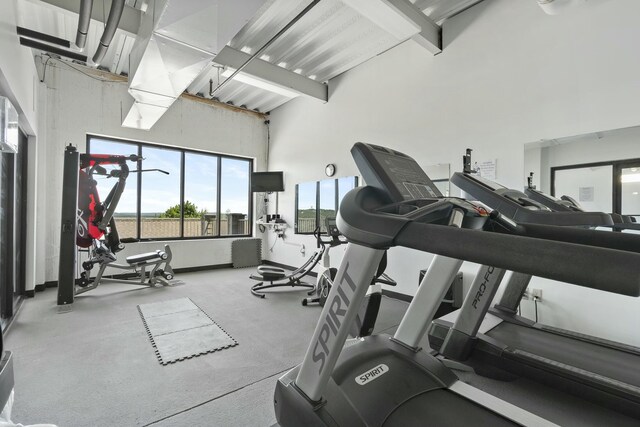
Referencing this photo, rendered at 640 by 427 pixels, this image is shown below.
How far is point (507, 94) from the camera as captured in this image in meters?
3.18

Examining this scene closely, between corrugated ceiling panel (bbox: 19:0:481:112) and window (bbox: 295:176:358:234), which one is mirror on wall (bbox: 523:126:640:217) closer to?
corrugated ceiling panel (bbox: 19:0:481:112)

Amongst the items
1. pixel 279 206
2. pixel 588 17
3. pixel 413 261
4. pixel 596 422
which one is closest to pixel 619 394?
pixel 596 422

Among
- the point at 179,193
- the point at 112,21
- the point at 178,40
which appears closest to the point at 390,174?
the point at 178,40

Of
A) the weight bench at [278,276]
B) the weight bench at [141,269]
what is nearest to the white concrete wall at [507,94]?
the weight bench at [278,276]

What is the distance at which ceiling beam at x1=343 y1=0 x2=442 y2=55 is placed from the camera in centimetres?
288

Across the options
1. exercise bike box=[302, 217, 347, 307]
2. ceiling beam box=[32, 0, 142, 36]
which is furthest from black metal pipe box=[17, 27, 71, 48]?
exercise bike box=[302, 217, 347, 307]

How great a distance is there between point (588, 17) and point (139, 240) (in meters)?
6.72

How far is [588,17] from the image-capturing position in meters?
2.67

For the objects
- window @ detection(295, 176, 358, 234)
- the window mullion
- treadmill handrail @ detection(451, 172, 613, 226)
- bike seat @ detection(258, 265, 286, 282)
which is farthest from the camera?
the window mullion

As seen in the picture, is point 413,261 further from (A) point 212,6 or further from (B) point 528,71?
(A) point 212,6

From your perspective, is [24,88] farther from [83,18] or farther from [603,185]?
[603,185]

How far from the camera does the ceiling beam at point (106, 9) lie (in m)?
2.88

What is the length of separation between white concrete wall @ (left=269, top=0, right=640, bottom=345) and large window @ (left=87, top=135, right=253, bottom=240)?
9.12ft

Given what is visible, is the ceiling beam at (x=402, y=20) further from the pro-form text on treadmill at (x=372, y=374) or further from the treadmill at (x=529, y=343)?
the pro-form text on treadmill at (x=372, y=374)
